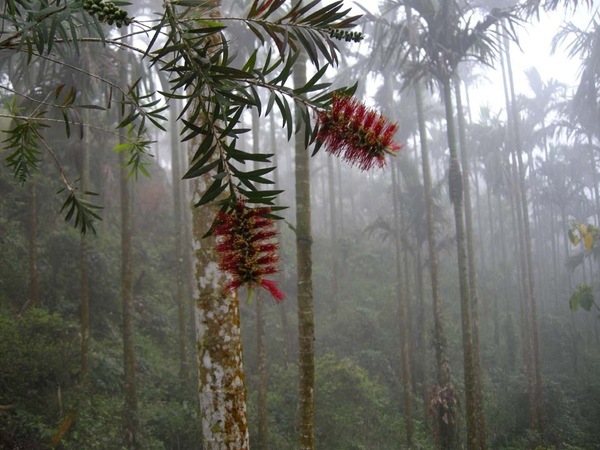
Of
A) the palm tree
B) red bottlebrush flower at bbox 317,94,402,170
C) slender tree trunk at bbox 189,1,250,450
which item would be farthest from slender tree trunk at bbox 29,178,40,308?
red bottlebrush flower at bbox 317,94,402,170

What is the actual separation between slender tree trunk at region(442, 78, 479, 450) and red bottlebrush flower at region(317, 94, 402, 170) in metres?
6.56

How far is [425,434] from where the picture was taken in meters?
12.0

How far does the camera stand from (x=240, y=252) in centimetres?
108

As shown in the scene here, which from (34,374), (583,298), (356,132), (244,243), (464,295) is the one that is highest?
(356,132)

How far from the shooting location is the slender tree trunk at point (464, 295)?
7.04 meters

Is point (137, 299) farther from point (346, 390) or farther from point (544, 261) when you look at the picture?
point (544, 261)

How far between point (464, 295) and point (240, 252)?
731 cm

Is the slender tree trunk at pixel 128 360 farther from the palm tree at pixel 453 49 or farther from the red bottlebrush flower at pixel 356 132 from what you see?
the red bottlebrush flower at pixel 356 132

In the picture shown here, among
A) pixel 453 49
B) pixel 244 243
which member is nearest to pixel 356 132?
pixel 244 243

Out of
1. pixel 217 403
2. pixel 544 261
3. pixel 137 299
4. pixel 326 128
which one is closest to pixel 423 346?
pixel 137 299

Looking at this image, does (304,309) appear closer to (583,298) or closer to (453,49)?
(453,49)

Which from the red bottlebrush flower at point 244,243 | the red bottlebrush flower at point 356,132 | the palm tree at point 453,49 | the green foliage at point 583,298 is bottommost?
the green foliage at point 583,298

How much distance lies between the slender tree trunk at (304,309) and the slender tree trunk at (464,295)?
3.49 metres

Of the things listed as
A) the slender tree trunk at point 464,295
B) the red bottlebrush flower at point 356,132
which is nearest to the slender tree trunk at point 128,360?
the slender tree trunk at point 464,295
